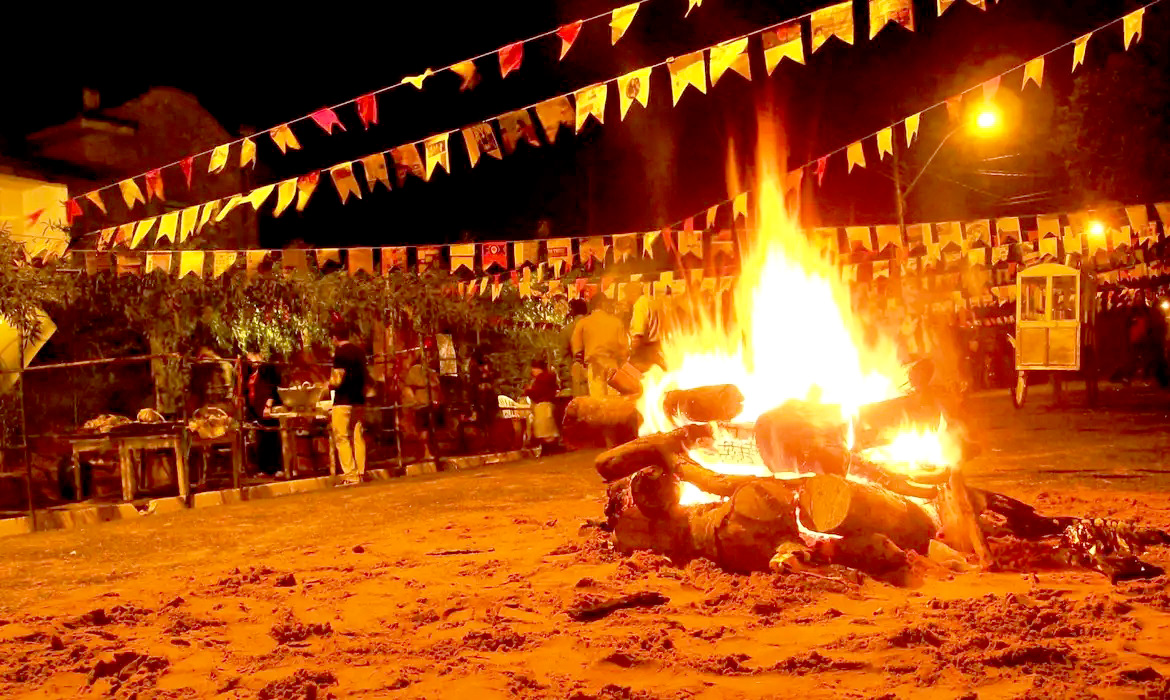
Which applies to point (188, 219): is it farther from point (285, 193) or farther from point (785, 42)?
point (785, 42)

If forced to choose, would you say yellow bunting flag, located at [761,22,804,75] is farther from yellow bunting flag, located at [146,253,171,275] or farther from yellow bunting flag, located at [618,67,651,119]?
yellow bunting flag, located at [146,253,171,275]

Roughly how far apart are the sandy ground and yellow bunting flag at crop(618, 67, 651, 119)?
3915 millimetres

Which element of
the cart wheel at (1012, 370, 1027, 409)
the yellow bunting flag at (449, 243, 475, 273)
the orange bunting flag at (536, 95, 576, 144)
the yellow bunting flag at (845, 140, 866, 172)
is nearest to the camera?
the orange bunting flag at (536, 95, 576, 144)

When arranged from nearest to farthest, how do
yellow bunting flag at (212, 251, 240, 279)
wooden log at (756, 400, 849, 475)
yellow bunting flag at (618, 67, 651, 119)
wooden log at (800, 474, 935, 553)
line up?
wooden log at (800, 474, 935, 553) → wooden log at (756, 400, 849, 475) → yellow bunting flag at (618, 67, 651, 119) → yellow bunting flag at (212, 251, 240, 279)

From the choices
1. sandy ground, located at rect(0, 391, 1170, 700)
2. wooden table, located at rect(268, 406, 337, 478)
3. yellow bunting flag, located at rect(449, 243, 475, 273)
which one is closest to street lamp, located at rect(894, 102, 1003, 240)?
yellow bunting flag, located at rect(449, 243, 475, 273)

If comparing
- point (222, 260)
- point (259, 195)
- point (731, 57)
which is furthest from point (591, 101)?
point (222, 260)

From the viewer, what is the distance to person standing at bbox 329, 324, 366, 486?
11914mm

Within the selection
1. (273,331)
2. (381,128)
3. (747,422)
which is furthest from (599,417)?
(381,128)

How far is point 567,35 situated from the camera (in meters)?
8.07

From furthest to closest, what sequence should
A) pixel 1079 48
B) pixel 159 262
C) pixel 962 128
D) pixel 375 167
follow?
1. pixel 962 128
2. pixel 159 262
3. pixel 375 167
4. pixel 1079 48

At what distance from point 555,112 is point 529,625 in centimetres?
628

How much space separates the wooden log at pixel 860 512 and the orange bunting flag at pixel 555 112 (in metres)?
5.46

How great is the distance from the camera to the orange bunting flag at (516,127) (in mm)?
9539

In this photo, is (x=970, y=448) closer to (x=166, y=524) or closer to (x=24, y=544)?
(x=166, y=524)
